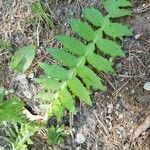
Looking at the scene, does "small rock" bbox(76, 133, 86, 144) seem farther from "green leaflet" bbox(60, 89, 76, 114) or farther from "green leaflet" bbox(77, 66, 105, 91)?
"green leaflet" bbox(77, 66, 105, 91)

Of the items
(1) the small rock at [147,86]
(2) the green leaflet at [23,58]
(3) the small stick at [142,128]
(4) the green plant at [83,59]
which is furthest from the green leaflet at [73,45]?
(3) the small stick at [142,128]

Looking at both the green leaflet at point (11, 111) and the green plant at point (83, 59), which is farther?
the green plant at point (83, 59)

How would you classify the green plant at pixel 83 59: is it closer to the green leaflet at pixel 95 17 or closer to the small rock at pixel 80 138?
the green leaflet at pixel 95 17

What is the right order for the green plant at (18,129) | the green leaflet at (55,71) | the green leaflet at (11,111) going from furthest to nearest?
1. the green leaflet at (55,71)
2. the green plant at (18,129)
3. the green leaflet at (11,111)

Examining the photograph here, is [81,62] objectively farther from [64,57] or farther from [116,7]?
[116,7]

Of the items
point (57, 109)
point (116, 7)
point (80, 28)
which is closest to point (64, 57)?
point (80, 28)

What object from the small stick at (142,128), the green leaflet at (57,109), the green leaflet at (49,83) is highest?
the green leaflet at (49,83)

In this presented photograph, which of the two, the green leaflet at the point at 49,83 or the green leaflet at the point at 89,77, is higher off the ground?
the green leaflet at the point at 49,83

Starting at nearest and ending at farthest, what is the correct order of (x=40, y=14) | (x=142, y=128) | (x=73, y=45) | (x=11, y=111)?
1. (x=11, y=111)
2. (x=142, y=128)
3. (x=73, y=45)
4. (x=40, y=14)
